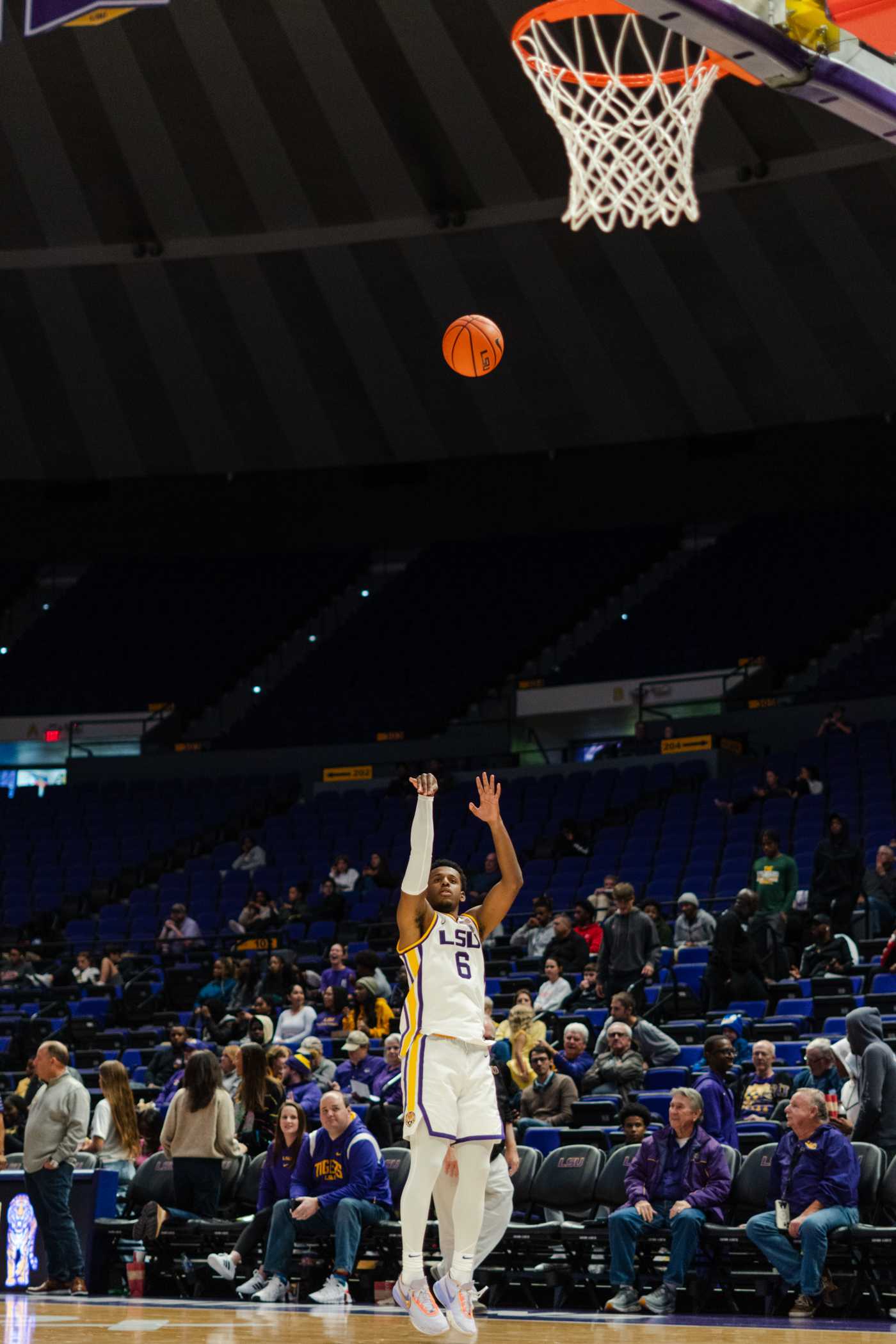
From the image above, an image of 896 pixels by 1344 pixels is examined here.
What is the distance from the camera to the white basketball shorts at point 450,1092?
6461 mm

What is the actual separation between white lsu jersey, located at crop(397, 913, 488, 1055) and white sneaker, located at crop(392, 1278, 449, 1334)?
0.89m

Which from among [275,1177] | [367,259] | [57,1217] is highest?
[367,259]

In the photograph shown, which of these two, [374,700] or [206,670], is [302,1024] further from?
[206,670]

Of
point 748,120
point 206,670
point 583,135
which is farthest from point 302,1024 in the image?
point 206,670

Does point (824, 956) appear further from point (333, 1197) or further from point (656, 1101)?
point (333, 1197)

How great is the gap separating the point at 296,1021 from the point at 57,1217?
4752 mm

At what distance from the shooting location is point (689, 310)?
81.1 feet

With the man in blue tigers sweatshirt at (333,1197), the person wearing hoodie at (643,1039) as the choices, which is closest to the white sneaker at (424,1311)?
the man in blue tigers sweatshirt at (333,1197)

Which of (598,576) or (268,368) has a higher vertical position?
(268,368)

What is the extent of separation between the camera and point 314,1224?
9.77m

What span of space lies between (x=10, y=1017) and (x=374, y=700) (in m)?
11.5

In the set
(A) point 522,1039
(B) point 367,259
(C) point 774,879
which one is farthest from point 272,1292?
(B) point 367,259

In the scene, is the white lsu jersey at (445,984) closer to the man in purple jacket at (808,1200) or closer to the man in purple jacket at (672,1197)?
the man in purple jacket at (808,1200)

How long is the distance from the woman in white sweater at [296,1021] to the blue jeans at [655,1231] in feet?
18.8
